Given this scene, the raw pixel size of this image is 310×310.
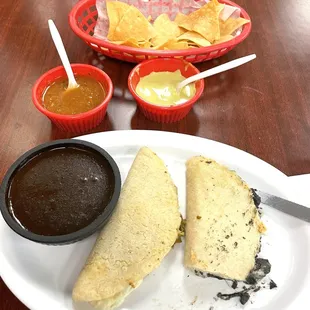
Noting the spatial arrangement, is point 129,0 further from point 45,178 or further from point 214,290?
point 214,290

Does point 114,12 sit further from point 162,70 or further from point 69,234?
point 69,234

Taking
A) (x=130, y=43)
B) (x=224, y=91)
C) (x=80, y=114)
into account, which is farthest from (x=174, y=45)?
(x=80, y=114)

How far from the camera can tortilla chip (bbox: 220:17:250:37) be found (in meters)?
1.71

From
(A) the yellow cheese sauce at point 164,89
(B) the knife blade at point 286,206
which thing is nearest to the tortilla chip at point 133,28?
(A) the yellow cheese sauce at point 164,89

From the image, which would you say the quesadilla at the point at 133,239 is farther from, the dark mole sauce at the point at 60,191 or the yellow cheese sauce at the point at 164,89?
the yellow cheese sauce at the point at 164,89

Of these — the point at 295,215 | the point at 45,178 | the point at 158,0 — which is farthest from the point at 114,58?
the point at 295,215

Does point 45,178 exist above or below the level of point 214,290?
above

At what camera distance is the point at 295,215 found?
1145 millimetres

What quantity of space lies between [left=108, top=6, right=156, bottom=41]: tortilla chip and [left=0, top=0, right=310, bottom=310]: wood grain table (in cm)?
14

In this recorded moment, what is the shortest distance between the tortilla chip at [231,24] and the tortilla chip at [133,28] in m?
0.35

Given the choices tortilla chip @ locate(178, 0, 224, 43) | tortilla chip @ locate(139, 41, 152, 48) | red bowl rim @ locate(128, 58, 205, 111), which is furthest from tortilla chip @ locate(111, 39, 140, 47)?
tortilla chip @ locate(178, 0, 224, 43)

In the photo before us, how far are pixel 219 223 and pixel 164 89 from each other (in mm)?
671

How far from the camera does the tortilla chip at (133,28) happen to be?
1.67 m

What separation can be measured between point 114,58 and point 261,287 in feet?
4.01
